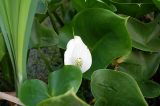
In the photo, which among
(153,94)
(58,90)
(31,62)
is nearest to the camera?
(58,90)

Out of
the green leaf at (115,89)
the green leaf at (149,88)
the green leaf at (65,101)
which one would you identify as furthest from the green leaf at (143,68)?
the green leaf at (65,101)

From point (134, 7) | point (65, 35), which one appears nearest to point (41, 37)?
point (65, 35)

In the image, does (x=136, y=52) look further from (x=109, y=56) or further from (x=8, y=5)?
(x=8, y=5)

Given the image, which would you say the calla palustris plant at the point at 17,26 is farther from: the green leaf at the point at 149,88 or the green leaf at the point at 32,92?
the green leaf at the point at 149,88

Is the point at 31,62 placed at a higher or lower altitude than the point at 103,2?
lower

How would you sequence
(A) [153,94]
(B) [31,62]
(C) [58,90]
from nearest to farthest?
1. (C) [58,90]
2. (A) [153,94]
3. (B) [31,62]

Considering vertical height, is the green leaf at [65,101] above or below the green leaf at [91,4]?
below

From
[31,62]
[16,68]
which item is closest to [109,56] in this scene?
[16,68]

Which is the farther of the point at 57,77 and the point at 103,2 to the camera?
the point at 103,2
